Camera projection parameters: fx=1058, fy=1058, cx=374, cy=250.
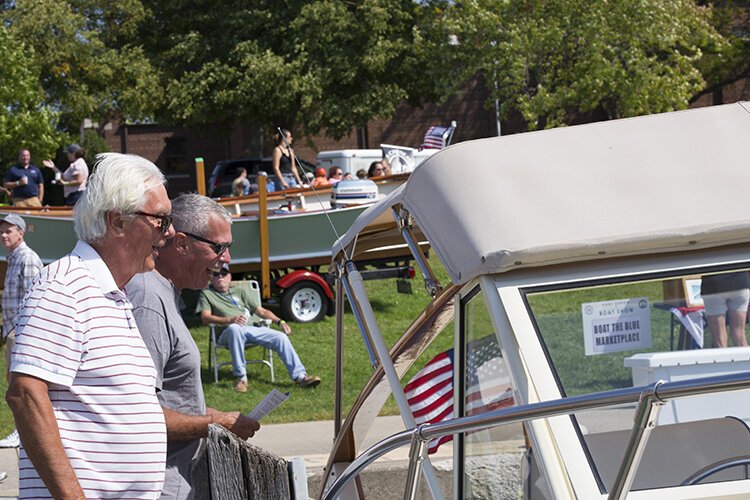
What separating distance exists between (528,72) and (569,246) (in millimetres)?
26979

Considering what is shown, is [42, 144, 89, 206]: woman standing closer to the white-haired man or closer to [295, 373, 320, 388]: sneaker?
[295, 373, 320, 388]: sneaker

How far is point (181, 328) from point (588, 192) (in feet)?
4.45

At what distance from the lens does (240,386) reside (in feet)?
33.2

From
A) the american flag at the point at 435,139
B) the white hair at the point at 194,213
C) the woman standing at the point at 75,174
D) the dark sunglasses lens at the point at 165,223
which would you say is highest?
the dark sunglasses lens at the point at 165,223

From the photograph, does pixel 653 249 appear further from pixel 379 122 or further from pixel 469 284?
pixel 379 122

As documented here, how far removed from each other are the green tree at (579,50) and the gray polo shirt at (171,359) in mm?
24649

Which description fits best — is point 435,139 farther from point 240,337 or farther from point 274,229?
point 240,337

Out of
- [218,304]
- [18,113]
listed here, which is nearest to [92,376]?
[218,304]

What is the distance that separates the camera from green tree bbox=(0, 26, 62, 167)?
24469mm

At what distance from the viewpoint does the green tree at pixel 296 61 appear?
28500 mm

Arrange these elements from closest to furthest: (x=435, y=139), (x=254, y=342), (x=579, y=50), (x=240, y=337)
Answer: (x=240, y=337), (x=254, y=342), (x=435, y=139), (x=579, y=50)

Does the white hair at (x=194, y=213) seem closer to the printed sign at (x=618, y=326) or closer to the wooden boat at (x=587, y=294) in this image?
the wooden boat at (x=587, y=294)

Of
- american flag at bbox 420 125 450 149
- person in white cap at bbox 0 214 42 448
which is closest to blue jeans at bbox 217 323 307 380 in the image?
person in white cap at bbox 0 214 42 448

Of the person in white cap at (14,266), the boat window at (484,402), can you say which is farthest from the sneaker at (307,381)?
the boat window at (484,402)
